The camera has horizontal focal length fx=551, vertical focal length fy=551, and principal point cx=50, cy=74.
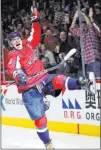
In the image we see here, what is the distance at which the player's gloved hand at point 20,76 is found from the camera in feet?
16.2

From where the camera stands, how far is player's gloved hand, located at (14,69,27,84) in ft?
16.2

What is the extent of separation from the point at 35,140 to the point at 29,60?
2.81 ft

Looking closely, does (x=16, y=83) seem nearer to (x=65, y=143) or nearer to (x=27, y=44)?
(x=27, y=44)

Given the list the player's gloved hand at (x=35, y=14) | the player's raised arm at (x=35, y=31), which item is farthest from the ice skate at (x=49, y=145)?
the player's gloved hand at (x=35, y=14)

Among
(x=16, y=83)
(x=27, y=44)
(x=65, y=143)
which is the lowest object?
(x=65, y=143)

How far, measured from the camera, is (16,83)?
5086mm

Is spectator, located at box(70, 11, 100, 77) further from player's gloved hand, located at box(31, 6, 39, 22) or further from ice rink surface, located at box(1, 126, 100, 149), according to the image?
ice rink surface, located at box(1, 126, 100, 149)

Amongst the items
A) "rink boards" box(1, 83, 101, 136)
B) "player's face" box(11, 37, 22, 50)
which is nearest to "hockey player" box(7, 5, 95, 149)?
"player's face" box(11, 37, 22, 50)

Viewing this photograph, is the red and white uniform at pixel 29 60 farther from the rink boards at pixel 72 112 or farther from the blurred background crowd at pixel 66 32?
the rink boards at pixel 72 112

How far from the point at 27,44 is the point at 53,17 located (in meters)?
0.44

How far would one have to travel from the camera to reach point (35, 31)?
A: 509 cm

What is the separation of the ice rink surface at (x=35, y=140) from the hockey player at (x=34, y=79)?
193 mm

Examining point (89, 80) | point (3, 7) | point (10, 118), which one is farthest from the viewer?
point (10, 118)

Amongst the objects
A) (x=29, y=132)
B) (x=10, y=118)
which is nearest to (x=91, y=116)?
(x=29, y=132)
